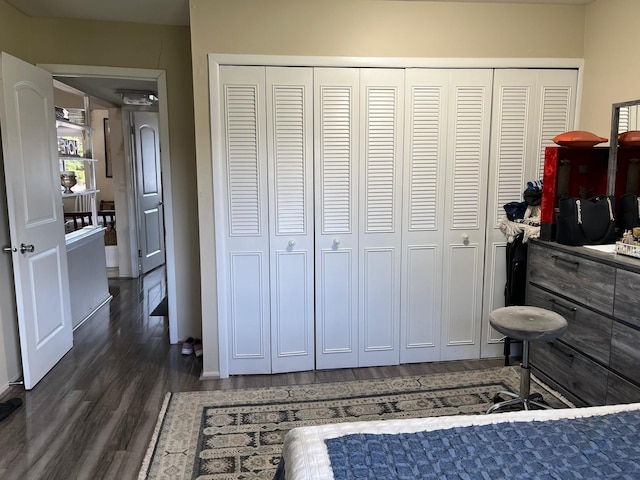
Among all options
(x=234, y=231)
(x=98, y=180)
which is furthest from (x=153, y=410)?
(x=98, y=180)

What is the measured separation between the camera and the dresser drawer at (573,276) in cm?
236

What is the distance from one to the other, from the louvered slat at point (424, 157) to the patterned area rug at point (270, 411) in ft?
3.52

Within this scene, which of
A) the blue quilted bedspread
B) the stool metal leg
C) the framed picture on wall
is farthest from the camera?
the framed picture on wall

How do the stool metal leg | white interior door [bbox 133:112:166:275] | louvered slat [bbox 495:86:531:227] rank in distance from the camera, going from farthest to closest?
white interior door [bbox 133:112:166:275]
louvered slat [bbox 495:86:531:227]
the stool metal leg

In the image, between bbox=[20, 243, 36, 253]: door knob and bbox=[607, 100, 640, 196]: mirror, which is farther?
bbox=[20, 243, 36, 253]: door knob

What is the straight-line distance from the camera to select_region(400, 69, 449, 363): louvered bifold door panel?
3100mm

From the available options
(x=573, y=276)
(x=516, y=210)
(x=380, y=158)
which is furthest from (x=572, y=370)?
(x=380, y=158)

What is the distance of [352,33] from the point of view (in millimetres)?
2994

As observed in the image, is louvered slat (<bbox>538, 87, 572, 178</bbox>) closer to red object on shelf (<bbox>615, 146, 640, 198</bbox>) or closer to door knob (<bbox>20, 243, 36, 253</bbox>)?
red object on shelf (<bbox>615, 146, 640, 198</bbox>)

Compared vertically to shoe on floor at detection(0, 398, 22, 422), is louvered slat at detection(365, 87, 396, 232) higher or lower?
higher

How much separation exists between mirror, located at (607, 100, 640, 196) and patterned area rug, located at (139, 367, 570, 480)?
1.30 m

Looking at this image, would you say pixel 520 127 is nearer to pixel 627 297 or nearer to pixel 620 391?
pixel 627 297

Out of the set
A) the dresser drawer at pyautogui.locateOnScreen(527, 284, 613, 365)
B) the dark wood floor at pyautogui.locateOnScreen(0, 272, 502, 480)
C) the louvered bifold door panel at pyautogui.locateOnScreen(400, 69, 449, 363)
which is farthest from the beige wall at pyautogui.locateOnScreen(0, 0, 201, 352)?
the dresser drawer at pyautogui.locateOnScreen(527, 284, 613, 365)

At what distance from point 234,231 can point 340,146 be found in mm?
888
